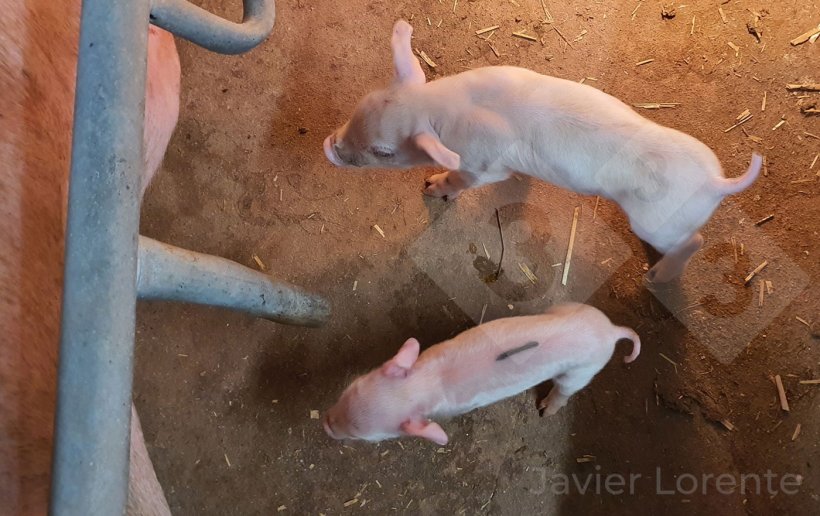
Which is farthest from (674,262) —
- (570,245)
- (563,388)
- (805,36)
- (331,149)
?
(331,149)

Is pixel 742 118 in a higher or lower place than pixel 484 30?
lower

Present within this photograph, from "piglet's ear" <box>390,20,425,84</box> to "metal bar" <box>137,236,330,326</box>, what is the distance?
0.86m

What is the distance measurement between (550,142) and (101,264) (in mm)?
1568

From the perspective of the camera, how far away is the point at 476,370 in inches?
82.0

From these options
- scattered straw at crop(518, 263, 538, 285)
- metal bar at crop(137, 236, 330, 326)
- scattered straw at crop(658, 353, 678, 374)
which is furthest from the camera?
scattered straw at crop(518, 263, 538, 285)

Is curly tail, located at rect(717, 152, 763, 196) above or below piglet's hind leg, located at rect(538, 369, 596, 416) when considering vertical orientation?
above

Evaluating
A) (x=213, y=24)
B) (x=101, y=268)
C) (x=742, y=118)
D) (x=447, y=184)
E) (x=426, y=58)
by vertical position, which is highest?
(x=213, y=24)

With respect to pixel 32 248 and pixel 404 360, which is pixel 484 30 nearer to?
pixel 404 360

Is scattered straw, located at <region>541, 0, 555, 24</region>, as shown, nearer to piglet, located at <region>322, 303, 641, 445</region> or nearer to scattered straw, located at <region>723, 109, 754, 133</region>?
scattered straw, located at <region>723, 109, 754, 133</region>

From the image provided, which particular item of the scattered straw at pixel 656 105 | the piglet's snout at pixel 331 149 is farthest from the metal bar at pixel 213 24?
the scattered straw at pixel 656 105

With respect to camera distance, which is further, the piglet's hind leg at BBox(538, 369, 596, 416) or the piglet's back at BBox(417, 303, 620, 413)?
the piglet's hind leg at BBox(538, 369, 596, 416)

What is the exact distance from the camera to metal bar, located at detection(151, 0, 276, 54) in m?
1.09

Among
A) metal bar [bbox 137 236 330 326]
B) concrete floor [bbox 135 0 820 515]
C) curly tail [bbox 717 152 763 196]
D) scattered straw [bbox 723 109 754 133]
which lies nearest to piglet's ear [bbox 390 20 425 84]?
concrete floor [bbox 135 0 820 515]

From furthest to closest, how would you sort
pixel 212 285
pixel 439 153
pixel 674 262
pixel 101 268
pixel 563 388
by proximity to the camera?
pixel 674 262, pixel 563 388, pixel 439 153, pixel 212 285, pixel 101 268
